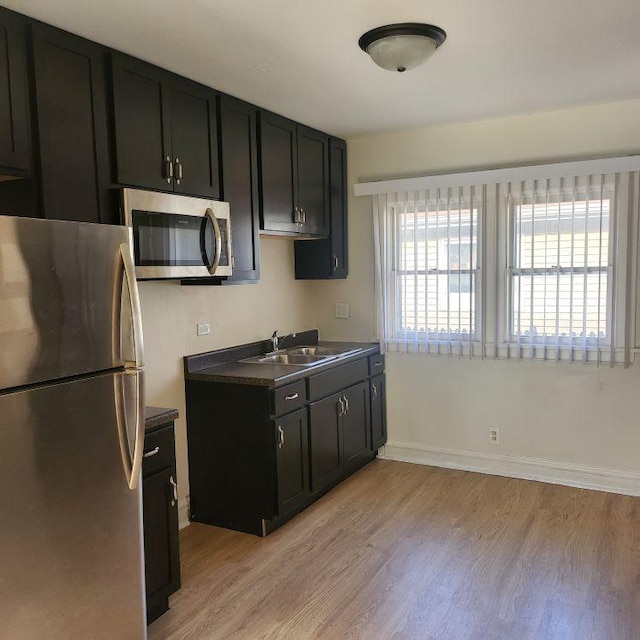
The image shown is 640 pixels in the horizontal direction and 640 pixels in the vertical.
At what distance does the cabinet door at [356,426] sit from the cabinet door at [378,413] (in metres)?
0.08

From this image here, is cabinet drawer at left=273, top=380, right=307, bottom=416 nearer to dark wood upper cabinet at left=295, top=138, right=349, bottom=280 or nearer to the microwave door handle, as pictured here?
the microwave door handle

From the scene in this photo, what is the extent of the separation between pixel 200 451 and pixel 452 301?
1.99 meters

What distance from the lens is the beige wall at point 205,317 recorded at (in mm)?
3229

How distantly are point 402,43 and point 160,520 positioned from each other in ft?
7.21

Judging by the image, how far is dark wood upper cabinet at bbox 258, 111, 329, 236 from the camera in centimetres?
358

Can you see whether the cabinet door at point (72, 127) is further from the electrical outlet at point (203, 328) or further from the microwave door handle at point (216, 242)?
the electrical outlet at point (203, 328)

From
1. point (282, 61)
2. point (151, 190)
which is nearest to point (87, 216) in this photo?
point (151, 190)

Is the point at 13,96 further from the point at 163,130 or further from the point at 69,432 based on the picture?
the point at 69,432

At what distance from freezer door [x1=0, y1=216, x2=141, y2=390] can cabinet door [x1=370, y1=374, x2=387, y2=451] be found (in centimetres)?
265

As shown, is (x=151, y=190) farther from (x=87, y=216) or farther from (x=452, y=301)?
(x=452, y=301)

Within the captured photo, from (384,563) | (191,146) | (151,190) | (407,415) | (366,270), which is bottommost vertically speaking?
(384,563)

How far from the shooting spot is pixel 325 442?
3701 mm

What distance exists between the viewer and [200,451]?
3428 mm

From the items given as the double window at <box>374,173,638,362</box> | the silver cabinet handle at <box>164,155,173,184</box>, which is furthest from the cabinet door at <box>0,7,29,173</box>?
the double window at <box>374,173,638,362</box>
